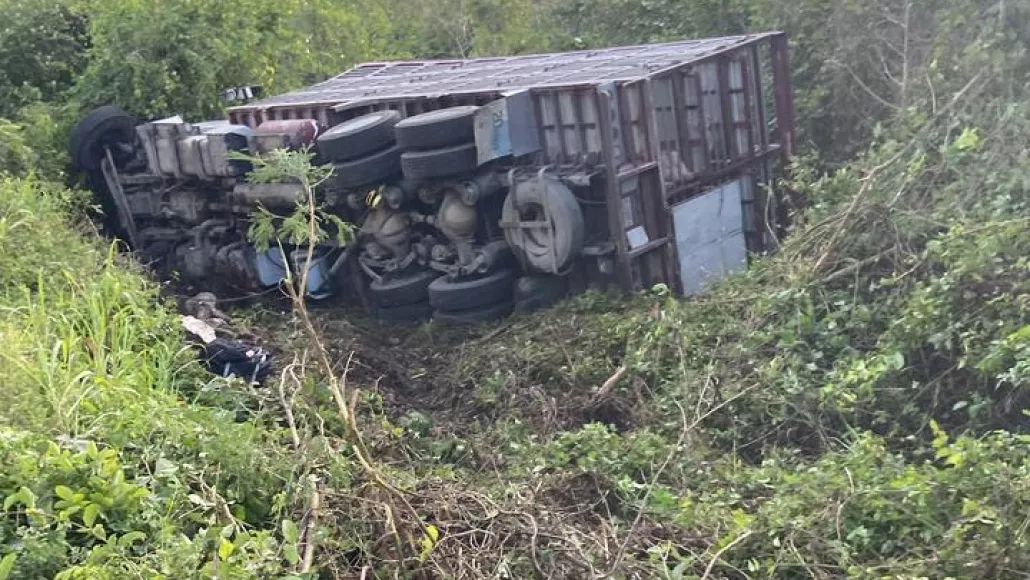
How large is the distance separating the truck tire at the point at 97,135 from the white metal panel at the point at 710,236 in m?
5.40

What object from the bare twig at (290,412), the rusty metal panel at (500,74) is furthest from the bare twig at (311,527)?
the rusty metal panel at (500,74)

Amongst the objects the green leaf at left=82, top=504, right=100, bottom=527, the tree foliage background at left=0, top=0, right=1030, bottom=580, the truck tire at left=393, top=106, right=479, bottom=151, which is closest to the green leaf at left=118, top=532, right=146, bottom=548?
the tree foliage background at left=0, top=0, right=1030, bottom=580

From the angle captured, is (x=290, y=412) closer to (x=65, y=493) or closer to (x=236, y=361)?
(x=65, y=493)

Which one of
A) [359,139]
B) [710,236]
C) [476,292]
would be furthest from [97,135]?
[710,236]

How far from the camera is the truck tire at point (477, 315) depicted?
8.68 metres

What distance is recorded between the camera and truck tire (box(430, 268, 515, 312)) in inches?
340

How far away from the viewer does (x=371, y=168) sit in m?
8.90

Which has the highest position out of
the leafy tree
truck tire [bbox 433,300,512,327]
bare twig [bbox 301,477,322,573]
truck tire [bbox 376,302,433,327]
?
the leafy tree

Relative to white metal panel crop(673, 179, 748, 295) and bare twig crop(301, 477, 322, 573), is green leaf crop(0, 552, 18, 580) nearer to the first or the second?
bare twig crop(301, 477, 322, 573)

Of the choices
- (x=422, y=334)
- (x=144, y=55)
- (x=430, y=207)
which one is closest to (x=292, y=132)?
(x=430, y=207)

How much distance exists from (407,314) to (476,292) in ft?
2.59

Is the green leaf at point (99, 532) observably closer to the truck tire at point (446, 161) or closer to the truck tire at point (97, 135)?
the truck tire at point (446, 161)

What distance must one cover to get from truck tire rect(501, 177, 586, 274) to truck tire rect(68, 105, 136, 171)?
14.8 ft

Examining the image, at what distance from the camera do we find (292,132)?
956 centimetres
